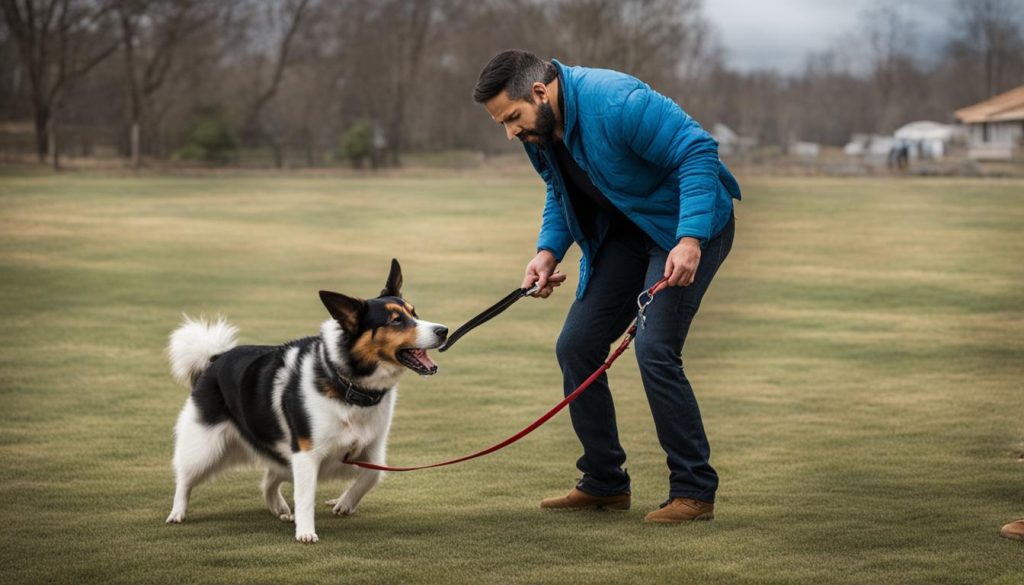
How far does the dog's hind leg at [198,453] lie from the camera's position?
18.4ft

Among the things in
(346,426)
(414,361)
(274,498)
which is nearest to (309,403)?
(346,426)

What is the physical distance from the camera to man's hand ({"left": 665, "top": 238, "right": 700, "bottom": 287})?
4.96 meters

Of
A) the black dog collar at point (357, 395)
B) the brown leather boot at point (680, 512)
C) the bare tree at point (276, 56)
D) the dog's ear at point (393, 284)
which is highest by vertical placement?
the bare tree at point (276, 56)

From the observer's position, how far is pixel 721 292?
17.9 m

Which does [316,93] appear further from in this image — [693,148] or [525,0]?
[693,148]

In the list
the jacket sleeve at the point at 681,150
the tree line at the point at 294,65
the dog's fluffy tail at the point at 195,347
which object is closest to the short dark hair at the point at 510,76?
the jacket sleeve at the point at 681,150

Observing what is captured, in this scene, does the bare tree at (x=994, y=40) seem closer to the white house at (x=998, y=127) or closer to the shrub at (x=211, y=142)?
the white house at (x=998, y=127)

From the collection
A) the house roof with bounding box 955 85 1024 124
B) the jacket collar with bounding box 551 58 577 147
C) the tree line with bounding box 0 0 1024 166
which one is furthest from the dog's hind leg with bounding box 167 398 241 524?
the house roof with bounding box 955 85 1024 124

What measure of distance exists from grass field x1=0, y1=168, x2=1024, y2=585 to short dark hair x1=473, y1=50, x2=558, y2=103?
1.72 meters

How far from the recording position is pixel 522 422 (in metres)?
8.68

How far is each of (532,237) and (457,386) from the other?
15891mm

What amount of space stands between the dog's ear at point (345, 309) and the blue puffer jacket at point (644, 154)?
3.14ft

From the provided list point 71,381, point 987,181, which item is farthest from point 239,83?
point 71,381

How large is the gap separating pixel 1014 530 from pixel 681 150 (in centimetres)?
193
